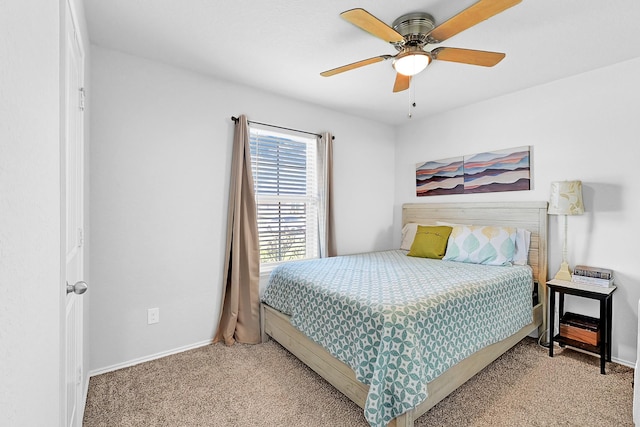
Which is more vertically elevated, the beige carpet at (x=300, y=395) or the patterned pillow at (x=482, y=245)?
the patterned pillow at (x=482, y=245)

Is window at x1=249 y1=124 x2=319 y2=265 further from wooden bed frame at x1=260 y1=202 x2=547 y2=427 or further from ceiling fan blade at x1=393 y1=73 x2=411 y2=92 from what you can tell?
ceiling fan blade at x1=393 y1=73 x2=411 y2=92

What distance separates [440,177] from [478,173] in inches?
17.5

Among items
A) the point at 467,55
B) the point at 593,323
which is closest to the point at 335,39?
the point at 467,55

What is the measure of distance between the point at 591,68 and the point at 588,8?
1.02 m

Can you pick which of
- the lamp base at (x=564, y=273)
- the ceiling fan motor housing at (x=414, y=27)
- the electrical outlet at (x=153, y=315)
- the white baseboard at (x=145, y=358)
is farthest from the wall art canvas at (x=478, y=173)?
the electrical outlet at (x=153, y=315)

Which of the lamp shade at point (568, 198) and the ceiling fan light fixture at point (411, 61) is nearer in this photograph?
the ceiling fan light fixture at point (411, 61)

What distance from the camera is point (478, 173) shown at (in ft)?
10.7

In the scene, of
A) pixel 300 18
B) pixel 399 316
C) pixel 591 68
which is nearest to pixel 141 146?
pixel 300 18

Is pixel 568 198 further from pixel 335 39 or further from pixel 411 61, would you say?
pixel 335 39

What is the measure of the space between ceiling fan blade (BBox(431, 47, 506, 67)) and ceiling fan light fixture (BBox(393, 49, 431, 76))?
0.06 metres

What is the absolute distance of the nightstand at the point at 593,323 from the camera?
220cm

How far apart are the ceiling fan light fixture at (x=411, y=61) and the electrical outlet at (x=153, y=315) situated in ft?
8.57

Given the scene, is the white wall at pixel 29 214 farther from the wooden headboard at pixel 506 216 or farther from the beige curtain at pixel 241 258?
the wooden headboard at pixel 506 216

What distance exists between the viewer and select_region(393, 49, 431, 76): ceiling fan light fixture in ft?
6.04
